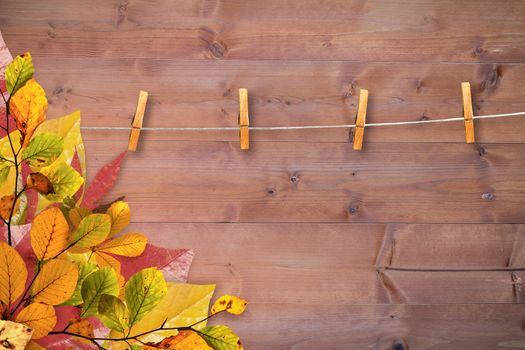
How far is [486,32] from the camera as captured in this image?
1352 mm

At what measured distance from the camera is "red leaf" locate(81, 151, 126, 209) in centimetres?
94

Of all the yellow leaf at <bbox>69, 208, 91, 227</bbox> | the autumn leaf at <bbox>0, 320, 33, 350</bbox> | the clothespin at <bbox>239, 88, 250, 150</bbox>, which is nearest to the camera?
the autumn leaf at <bbox>0, 320, 33, 350</bbox>

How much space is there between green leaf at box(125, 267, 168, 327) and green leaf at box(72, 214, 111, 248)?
0.05m

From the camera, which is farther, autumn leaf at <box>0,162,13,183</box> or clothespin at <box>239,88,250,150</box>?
clothespin at <box>239,88,250,150</box>

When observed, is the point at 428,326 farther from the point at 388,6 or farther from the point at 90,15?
the point at 90,15

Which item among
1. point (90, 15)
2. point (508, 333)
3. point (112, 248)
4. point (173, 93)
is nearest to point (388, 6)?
point (173, 93)

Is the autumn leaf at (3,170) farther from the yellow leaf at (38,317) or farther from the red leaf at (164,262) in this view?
the red leaf at (164,262)

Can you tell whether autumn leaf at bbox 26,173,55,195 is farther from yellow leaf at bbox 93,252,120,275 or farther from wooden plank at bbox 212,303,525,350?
wooden plank at bbox 212,303,525,350

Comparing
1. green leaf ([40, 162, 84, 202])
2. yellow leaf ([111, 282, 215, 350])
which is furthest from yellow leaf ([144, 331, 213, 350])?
yellow leaf ([111, 282, 215, 350])

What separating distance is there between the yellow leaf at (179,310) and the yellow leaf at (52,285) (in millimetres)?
253

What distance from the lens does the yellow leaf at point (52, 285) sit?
0.37m

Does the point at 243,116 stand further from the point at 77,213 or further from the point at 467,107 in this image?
the point at 77,213

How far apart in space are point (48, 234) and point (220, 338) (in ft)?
0.40

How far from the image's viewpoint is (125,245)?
1.67ft
